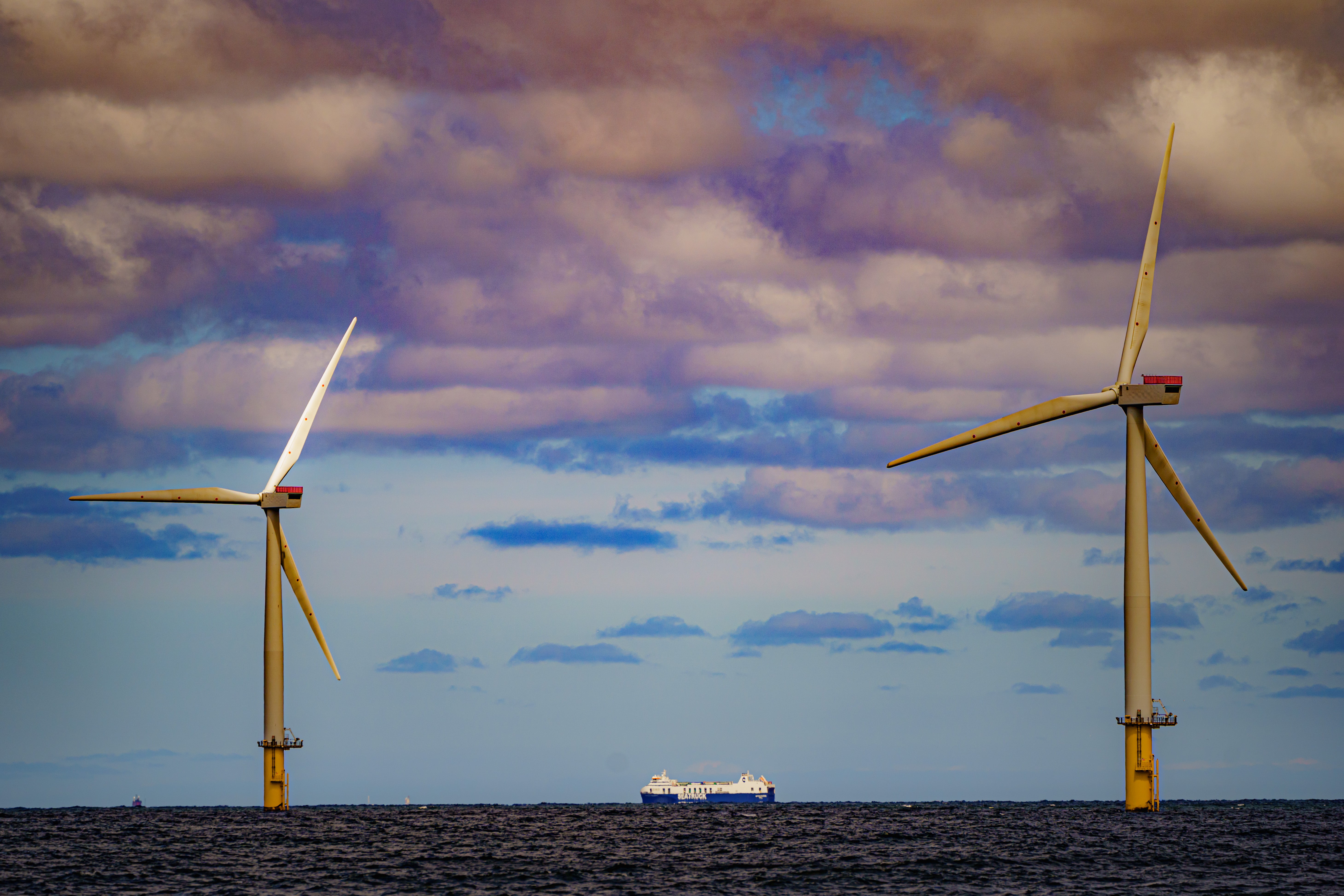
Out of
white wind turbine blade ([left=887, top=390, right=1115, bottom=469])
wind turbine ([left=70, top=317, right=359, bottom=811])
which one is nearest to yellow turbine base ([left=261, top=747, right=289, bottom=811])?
wind turbine ([left=70, top=317, right=359, bottom=811])

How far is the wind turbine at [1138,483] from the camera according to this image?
124375mm

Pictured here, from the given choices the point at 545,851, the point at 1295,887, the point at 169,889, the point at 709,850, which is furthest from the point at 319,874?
the point at 1295,887

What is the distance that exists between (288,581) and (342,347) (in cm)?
3242

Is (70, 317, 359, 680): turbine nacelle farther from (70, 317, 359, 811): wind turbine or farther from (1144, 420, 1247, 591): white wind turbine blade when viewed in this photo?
(1144, 420, 1247, 591): white wind turbine blade

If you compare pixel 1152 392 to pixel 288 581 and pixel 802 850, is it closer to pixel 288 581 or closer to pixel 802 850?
pixel 802 850

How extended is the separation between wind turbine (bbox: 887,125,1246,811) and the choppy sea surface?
7.93m

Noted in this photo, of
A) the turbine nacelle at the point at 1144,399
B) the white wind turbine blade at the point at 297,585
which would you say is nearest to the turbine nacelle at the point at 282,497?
the white wind turbine blade at the point at 297,585

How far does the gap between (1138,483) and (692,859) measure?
172 feet

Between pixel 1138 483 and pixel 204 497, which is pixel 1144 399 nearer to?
pixel 1138 483

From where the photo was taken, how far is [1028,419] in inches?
4892

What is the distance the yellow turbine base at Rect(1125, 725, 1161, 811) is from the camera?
12594cm

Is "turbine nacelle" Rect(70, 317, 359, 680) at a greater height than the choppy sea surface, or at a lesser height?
greater

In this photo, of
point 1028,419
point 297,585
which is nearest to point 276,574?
point 297,585

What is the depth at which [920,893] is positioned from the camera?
291ft
